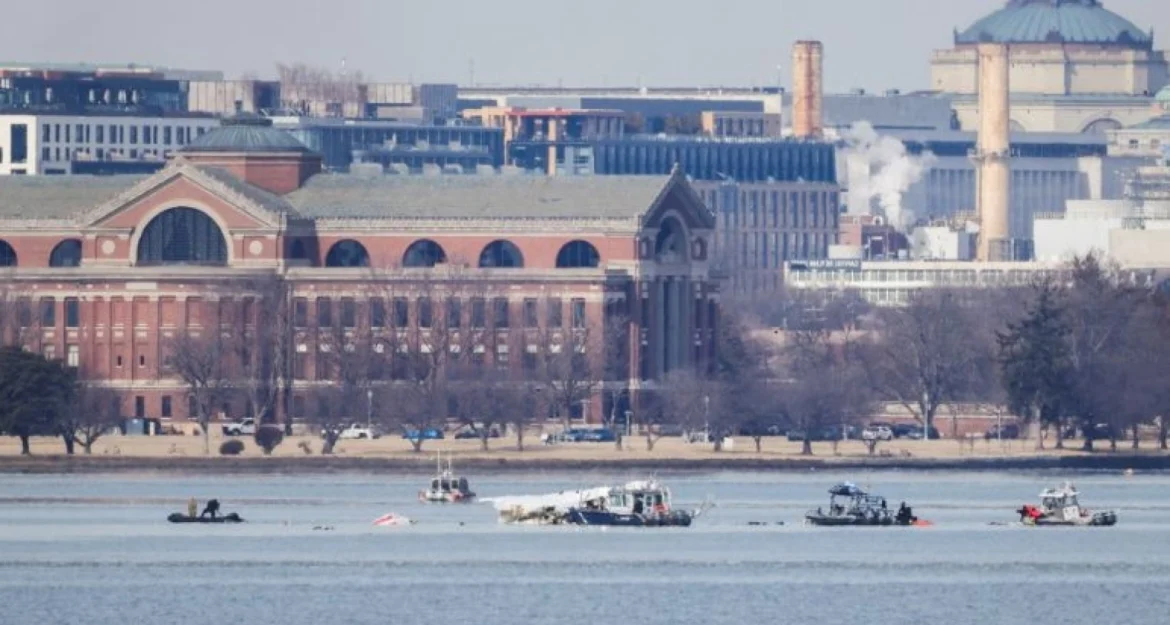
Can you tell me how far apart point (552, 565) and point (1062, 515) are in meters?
21.5

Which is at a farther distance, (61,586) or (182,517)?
(182,517)

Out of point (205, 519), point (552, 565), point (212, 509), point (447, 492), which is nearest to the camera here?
point (552, 565)

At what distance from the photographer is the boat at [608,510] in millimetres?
168500

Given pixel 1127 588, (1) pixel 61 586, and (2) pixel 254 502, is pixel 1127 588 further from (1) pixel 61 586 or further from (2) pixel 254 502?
(2) pixel 254 502

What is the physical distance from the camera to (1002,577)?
15000 centimetres

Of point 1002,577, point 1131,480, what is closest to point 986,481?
point 1131,480

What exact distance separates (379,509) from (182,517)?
7.85 metres

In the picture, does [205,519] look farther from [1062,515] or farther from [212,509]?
[1062,515]

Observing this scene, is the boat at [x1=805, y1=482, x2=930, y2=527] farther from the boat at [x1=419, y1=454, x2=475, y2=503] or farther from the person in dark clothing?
the person in dark clothing

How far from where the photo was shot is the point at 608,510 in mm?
169875

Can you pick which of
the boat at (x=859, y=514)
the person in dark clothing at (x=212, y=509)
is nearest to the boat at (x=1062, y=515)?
the boat at (x=859, y=514)

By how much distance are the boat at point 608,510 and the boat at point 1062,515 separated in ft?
32.8

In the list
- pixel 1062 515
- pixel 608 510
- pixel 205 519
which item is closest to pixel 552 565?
pixel 608 510

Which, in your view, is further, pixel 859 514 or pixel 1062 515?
pixel 859 514
